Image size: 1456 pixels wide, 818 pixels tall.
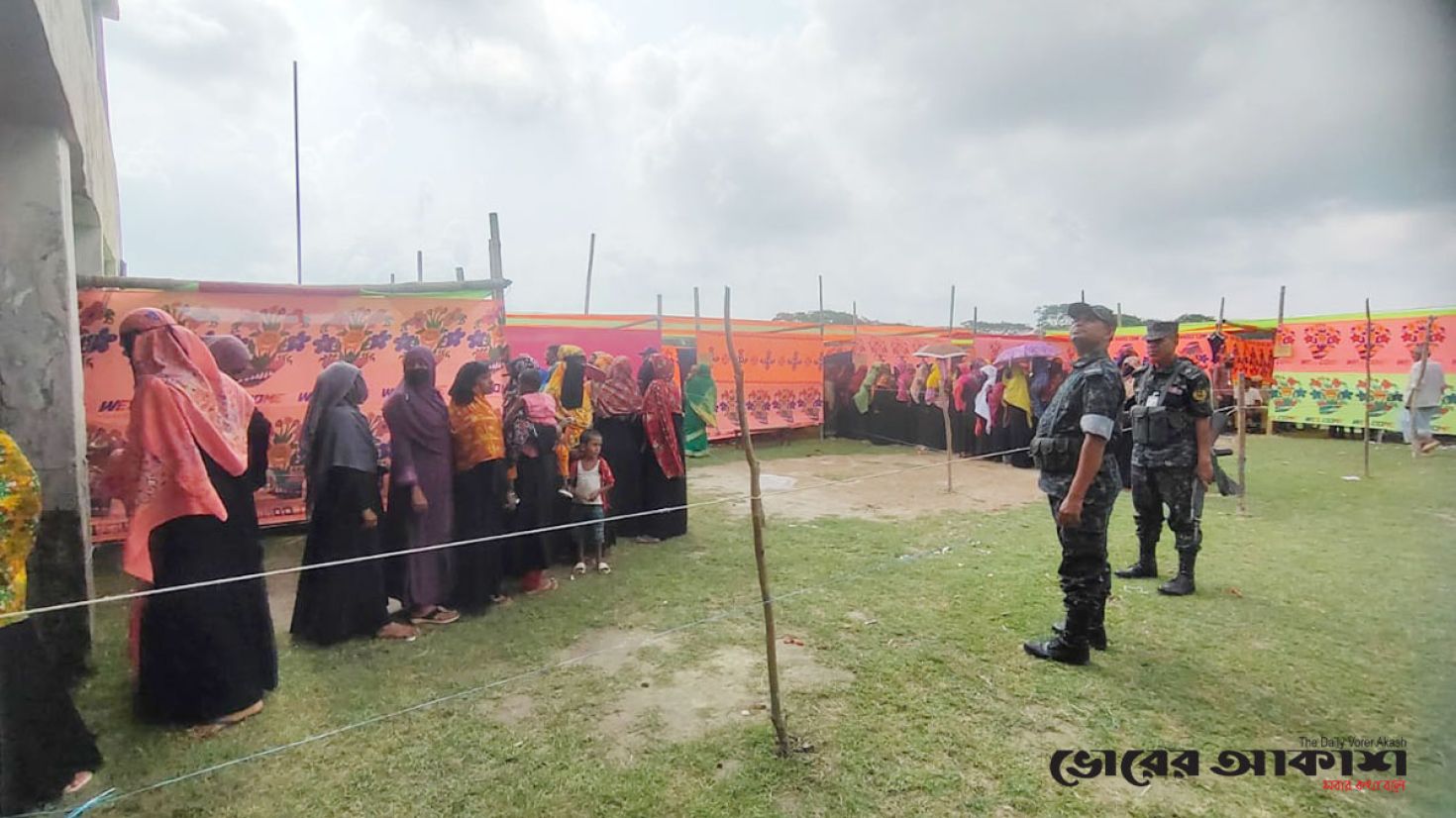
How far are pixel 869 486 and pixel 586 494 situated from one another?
14.1ft

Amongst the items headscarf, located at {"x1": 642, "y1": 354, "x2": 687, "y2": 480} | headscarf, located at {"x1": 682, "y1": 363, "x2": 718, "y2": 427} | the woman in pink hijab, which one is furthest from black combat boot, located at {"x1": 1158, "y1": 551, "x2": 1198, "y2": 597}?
headscarf, located at {"x1": 682, "y1": 363, "x2": 718, "y2": 427}

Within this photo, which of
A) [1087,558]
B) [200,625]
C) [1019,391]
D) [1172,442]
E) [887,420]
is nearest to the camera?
[200,625]

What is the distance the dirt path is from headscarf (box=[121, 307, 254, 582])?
414 centimetres

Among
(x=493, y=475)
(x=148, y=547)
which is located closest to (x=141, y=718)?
(x=148, y=547)

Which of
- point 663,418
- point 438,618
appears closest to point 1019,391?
point 663,418

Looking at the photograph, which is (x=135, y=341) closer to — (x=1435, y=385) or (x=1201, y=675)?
(x=1201, y=675)

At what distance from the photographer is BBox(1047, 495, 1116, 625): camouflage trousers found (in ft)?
11.1

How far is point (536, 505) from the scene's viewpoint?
490 centimetres

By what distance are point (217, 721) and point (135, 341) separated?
5.15 feet

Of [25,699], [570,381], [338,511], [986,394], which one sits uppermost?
[570,381]

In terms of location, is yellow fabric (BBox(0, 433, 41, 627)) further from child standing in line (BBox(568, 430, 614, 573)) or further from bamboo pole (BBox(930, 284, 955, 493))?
bamboo pole (BBox(930, 284, 955, 493))

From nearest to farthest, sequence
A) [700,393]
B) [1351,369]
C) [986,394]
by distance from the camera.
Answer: [700,393] → [986,394] → [1351,369]

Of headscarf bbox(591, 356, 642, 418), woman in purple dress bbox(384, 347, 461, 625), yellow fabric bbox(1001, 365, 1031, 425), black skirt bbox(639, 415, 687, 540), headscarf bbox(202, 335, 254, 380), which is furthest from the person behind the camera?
yellow fabric bbox(1001, 365, 1031, 425)

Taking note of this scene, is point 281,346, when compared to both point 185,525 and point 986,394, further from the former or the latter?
point 986,394
